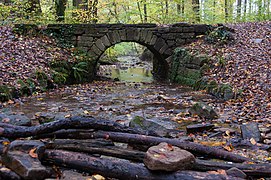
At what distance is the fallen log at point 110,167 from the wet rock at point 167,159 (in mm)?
68

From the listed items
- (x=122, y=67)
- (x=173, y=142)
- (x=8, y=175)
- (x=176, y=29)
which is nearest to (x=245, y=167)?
(x=173, y=142)

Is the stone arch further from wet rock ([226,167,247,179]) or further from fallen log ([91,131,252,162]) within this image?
wet rock ([226,167,247,179])

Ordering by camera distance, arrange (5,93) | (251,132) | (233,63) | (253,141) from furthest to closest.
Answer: (233,63) < (5,93) < (251,132) < (253,141)

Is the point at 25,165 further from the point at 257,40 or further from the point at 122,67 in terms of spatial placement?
the point at 122,67

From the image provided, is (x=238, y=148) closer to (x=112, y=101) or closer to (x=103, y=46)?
(x=112, y=101)

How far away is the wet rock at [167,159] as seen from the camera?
99.0 inches

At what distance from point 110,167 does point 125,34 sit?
993 cm

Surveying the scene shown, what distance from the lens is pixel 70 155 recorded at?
288 centimetres

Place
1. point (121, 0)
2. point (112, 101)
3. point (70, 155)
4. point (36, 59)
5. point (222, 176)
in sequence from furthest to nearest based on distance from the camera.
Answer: point (121, 0), point (36, 59), point (112, 101), point (70, 155), point (222, 176)

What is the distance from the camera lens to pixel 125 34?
12.2m

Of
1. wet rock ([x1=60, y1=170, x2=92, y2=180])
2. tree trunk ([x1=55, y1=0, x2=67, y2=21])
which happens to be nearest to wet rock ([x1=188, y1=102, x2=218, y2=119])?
wet rock ([x1=60, y1=170, x2=92, y2=180])

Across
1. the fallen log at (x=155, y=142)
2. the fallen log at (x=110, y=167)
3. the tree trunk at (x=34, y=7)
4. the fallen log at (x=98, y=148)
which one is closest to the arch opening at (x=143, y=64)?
the tree trunk at (x=34, y=7)

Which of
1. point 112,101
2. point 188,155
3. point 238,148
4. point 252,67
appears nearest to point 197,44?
point 252,67

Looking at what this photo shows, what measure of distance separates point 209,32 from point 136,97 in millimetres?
5363
